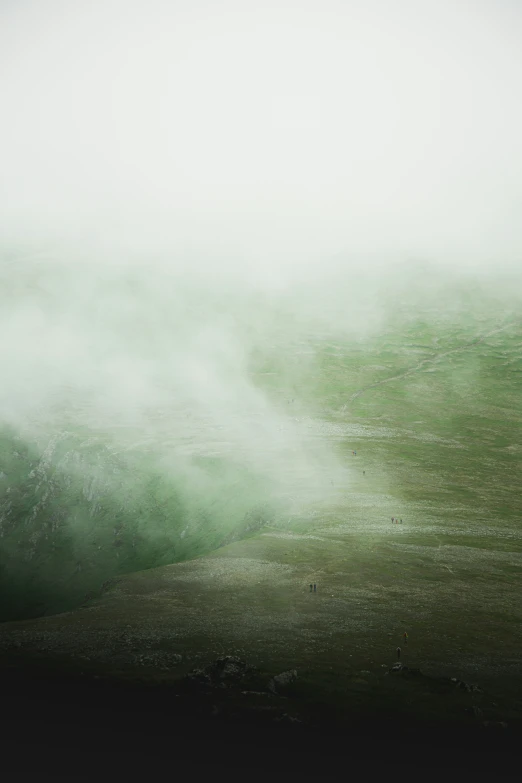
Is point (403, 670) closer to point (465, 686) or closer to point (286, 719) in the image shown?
point (465, 686)

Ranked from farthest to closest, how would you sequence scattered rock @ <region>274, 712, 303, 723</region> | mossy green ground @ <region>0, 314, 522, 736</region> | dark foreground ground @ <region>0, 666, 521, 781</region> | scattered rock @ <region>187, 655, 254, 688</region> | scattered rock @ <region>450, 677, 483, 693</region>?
1. mossy green ground @ <region>0, 314, 522, 736</region>
2. scattered rock @ <region>187, 655, 254, 688</region>
3. scattered rock @ <region>450, 677, 483, 693</region>
4. scattered rock @ <region>274, 712, 303, 723</region>
5. dark foreground ground @ <region>0, 666, 521, 781</region>

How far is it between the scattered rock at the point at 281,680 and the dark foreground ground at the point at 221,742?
57.5 inches

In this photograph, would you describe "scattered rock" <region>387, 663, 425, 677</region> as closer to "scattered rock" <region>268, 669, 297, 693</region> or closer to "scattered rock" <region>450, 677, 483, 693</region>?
"scattered rock" <region>450, 677, 483, 693</region>

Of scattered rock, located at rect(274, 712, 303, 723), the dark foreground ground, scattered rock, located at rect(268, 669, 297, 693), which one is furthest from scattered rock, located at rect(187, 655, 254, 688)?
scattered rock, located at rect(274, 712, 303, 723)

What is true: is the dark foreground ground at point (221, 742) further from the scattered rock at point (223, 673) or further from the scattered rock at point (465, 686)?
the scattered rock at point (465, 686)

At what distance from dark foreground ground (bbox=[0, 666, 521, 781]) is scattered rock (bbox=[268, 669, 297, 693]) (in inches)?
57.5

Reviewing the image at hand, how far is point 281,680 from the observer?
5588 cm

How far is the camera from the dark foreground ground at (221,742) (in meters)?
47.5

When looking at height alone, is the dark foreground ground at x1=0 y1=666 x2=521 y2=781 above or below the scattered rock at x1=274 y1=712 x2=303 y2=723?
below

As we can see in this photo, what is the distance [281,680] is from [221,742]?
885 centimetres

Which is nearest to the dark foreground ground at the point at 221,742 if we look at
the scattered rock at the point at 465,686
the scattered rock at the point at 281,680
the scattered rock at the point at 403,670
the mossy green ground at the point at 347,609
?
the scattered rock at the point at 281,680

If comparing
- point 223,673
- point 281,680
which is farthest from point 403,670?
point 223,673

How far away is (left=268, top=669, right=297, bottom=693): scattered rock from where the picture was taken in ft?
181

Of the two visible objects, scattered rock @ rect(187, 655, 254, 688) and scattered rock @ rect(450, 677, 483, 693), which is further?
scattered rock @ rect(187, 655, 254, 688)
